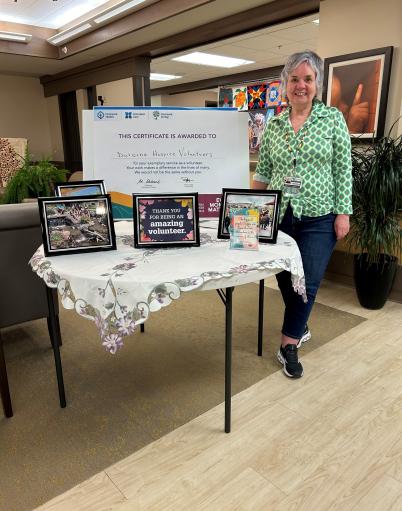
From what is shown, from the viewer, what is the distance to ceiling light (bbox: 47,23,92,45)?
4855 mm

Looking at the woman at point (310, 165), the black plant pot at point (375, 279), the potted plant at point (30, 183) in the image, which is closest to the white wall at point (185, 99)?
the potted plant at point (30, 183)

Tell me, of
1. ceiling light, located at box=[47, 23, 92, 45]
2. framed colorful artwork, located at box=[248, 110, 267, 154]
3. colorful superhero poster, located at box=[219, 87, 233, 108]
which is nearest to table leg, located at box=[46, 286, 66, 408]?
framed colorful artwork, located at box=[248, 110, 267, 154]

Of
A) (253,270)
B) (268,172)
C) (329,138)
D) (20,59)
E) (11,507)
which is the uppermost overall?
(20,59)

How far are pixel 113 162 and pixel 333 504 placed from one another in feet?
5.28

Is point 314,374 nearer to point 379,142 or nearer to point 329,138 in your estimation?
point 329,138

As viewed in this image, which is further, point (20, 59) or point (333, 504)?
point (20, 59)

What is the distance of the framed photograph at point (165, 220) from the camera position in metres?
1.46

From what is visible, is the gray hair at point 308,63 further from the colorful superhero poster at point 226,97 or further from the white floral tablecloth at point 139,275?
the colorful superhero poster at point 226,97

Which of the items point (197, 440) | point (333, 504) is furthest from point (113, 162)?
point (333, 504)

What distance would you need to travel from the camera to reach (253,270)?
1.25 m

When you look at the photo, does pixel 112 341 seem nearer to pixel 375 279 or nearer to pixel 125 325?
pixel 125 325

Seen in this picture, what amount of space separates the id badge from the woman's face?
0.34 metres

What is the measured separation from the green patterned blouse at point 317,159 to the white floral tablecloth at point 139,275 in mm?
404

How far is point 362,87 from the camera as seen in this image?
9.50 feet
